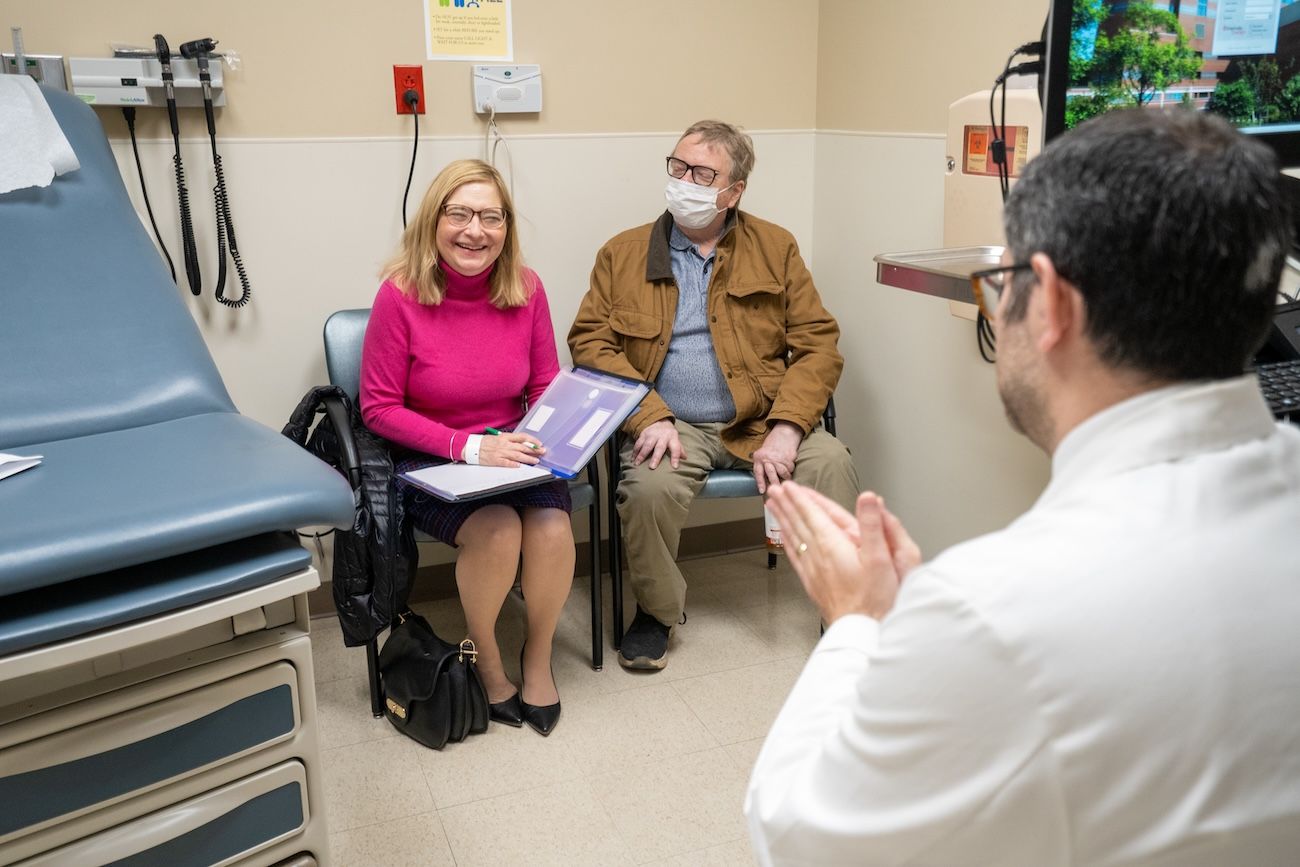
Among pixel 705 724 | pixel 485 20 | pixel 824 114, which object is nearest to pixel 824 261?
pixel 824 114

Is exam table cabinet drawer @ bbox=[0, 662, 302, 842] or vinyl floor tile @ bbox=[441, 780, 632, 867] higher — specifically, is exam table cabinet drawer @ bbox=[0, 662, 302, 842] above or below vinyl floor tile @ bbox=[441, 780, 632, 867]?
above

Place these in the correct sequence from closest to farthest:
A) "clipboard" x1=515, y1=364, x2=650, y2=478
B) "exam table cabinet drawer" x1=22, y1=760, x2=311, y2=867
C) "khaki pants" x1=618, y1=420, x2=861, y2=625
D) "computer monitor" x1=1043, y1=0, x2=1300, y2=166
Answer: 1. "exam table cabinet drawer" x1=22, y1=760, x2=311, y2=867
2. "computer monitor" x1=1043, y1=0, x2=1300, y2=166
3. "clipboard" x1=515, y1=364, x2=650, y2=478
4. "khaki pants" x1=618, y1=420, x2=861, y2=625

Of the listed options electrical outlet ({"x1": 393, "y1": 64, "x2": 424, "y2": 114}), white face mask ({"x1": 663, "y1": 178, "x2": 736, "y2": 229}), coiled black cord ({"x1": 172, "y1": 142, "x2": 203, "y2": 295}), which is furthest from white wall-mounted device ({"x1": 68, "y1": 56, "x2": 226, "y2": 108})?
white face mask ({"x1": 663, "y1": 178, "x2": 736, "y2": 229})

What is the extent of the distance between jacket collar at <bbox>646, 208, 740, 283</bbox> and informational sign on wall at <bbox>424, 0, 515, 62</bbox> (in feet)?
1.85

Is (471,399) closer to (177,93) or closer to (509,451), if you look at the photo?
(509,451)

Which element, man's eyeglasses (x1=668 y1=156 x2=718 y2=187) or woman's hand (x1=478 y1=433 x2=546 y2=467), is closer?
woman's hand (x1=478 y1=433 x2=546 y2=467)

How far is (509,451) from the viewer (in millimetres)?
2201

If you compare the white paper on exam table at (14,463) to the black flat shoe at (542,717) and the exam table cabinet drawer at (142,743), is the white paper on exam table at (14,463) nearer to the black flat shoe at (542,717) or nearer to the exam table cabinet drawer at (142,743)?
the exam table cabinet drawer at (142,743)

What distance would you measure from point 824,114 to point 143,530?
2341mm

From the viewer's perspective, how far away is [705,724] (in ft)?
7.39

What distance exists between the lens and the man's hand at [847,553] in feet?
3.21

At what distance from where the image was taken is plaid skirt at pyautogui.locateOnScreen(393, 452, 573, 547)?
7.22ft

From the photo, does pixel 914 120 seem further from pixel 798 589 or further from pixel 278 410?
pixel 278 410

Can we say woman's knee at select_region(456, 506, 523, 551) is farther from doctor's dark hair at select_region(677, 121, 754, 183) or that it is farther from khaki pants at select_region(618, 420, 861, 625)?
doctor's dark hair at select_region(677, 121, 754, 183)
